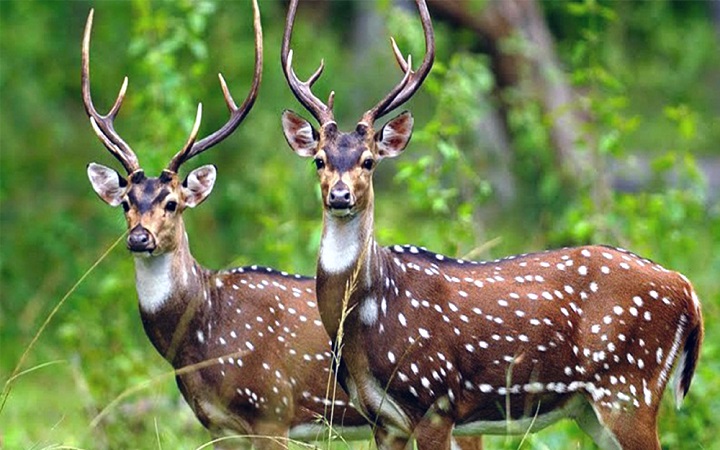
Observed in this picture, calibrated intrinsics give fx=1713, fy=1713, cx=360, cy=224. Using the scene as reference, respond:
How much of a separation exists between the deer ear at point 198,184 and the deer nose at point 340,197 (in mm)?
1270

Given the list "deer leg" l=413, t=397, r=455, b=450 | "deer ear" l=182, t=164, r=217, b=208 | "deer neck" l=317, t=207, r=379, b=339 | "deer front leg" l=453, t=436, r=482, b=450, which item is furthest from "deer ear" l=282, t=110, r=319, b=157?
"deer front leg" l=453, t=436, r=482, b=450

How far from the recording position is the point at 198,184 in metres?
8.50

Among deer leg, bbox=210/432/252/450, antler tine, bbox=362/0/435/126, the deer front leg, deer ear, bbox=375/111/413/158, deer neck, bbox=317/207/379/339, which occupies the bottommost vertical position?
the deer front leg

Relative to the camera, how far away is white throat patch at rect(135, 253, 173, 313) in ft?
27.0

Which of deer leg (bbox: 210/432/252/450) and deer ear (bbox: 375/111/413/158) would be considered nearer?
deer ear (bbox: 375/111/413/158)

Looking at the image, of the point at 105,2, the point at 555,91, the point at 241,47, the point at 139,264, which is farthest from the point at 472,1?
the point at 139,264

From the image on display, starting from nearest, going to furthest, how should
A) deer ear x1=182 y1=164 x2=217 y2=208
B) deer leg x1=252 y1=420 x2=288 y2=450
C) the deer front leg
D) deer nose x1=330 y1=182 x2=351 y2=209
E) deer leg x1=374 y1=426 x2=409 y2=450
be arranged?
deer nose x1=330 y1=182 x2=351 y2=209 < deer leg x1=374 y1=426 x2=409 y2=450 < deer leg x1=252 y1=420 x2=288 y2=450 < deer ear x1=182 y1=164 x2=217 y2=208 < the deer front leg

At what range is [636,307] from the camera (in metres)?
7.75

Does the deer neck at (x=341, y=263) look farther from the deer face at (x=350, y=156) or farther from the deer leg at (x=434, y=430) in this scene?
the deer leg at (x=434, y=430)

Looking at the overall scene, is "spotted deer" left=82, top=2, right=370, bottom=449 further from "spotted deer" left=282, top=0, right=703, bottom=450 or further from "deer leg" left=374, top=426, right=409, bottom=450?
"spotted deer" left=282, top=0, right=703, bottom=450

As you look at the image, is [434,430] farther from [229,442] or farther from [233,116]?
[233,116]

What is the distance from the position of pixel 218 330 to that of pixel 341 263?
3.51 ft

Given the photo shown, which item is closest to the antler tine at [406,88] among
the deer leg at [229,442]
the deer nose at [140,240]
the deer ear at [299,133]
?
the deer ear at [299,133]

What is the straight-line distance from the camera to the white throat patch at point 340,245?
7528 millimetres
